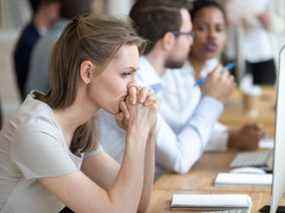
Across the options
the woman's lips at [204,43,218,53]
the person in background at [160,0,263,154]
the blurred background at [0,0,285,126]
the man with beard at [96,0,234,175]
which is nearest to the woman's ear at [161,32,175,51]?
the man with beard at [96,0,234,175]

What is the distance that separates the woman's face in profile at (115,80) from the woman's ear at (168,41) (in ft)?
2.76

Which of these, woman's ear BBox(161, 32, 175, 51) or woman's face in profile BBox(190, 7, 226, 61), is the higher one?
woman's ear BBox(161, 32, 175, 51)

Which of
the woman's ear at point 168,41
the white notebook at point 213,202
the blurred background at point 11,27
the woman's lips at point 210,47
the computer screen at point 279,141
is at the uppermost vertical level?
the computer screen at point 279,141

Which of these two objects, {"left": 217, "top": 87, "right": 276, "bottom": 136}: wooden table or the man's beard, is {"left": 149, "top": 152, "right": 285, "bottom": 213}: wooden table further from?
{"left": 217, "top": 87, "right": 276, "bottom": 136}: wooden table

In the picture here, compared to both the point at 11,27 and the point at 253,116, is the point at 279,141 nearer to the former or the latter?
the point at 253,116

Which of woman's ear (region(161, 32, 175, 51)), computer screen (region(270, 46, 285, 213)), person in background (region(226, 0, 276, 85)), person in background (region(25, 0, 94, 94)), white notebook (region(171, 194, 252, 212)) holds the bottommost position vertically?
person in background (region(226, 0, 276, 85))

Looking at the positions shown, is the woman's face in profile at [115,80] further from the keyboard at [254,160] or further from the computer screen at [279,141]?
the keyboard at [254,160]

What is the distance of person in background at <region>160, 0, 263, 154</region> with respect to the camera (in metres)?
2.94

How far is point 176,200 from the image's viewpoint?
6.83 feet

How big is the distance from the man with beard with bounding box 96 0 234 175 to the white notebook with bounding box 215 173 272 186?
19 centimetres

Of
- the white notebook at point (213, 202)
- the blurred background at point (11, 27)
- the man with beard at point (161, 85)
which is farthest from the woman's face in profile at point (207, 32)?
the blurred background at point (11, 27)

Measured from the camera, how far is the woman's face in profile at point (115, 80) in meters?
1.91

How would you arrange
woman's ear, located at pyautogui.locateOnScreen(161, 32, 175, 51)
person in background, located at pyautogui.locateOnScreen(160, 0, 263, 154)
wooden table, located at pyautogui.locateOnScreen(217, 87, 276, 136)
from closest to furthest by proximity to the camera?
woman's ear, located at pyautogui.locateOnScreen(161, 32, 175, 51), person in background, located at pyautogui.locateOnScreen(160, 0, 263, 154), wooden table, located at pyautogui.locateOnScreen(217, 87, 276, 136)

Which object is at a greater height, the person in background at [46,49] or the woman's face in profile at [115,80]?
the woman's face in profile at [115,80]
